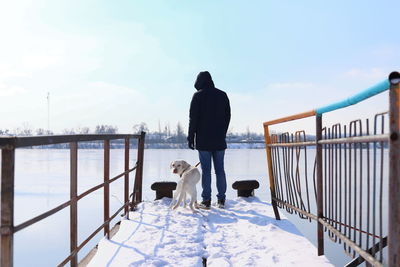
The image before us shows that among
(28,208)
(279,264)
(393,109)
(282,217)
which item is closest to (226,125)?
(282,217)

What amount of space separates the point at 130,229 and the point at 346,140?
2.77m

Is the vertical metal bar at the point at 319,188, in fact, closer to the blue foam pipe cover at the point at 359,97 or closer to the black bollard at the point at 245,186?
the blue foam pipe cover at the point at 359,97

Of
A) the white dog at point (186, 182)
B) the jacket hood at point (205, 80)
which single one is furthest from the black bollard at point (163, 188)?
the jacket hood at point (205, 80)

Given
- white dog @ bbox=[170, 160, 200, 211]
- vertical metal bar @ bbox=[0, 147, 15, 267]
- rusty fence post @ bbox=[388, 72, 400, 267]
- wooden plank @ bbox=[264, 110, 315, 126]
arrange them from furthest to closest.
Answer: white dog @ bbox=[170, 160, 200, 211] → wooden plank @ bbox=[264, 110, 315, 126] → vertical metal bar @ bbox=[0, 147, 15, 267] → rusty fence post @ bbox=[388, 72, 400, 267]

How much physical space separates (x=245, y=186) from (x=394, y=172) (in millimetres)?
4726

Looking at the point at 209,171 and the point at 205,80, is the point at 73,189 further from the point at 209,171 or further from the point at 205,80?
the point at 205,80

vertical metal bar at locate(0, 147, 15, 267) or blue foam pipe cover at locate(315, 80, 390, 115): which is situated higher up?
blue foam pipe cover at locate(315, 80, 390, 115)

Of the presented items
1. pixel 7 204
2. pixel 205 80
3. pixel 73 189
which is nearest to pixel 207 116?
pixel 205 80

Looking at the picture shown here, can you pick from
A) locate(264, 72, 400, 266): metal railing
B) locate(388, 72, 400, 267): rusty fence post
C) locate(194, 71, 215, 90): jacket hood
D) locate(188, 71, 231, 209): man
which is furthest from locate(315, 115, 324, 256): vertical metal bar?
locate(194, 71, 215, 90): jacket hood

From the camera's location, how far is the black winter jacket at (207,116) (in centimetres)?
536

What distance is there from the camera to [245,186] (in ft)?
20.8

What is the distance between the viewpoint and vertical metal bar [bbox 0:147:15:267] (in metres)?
1.79

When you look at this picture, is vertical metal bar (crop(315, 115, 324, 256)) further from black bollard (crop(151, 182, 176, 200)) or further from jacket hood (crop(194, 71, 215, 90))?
black bollard (crop(151, 182, 176, 200))

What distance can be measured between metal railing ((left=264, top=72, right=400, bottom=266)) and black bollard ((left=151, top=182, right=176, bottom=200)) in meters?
2.21
